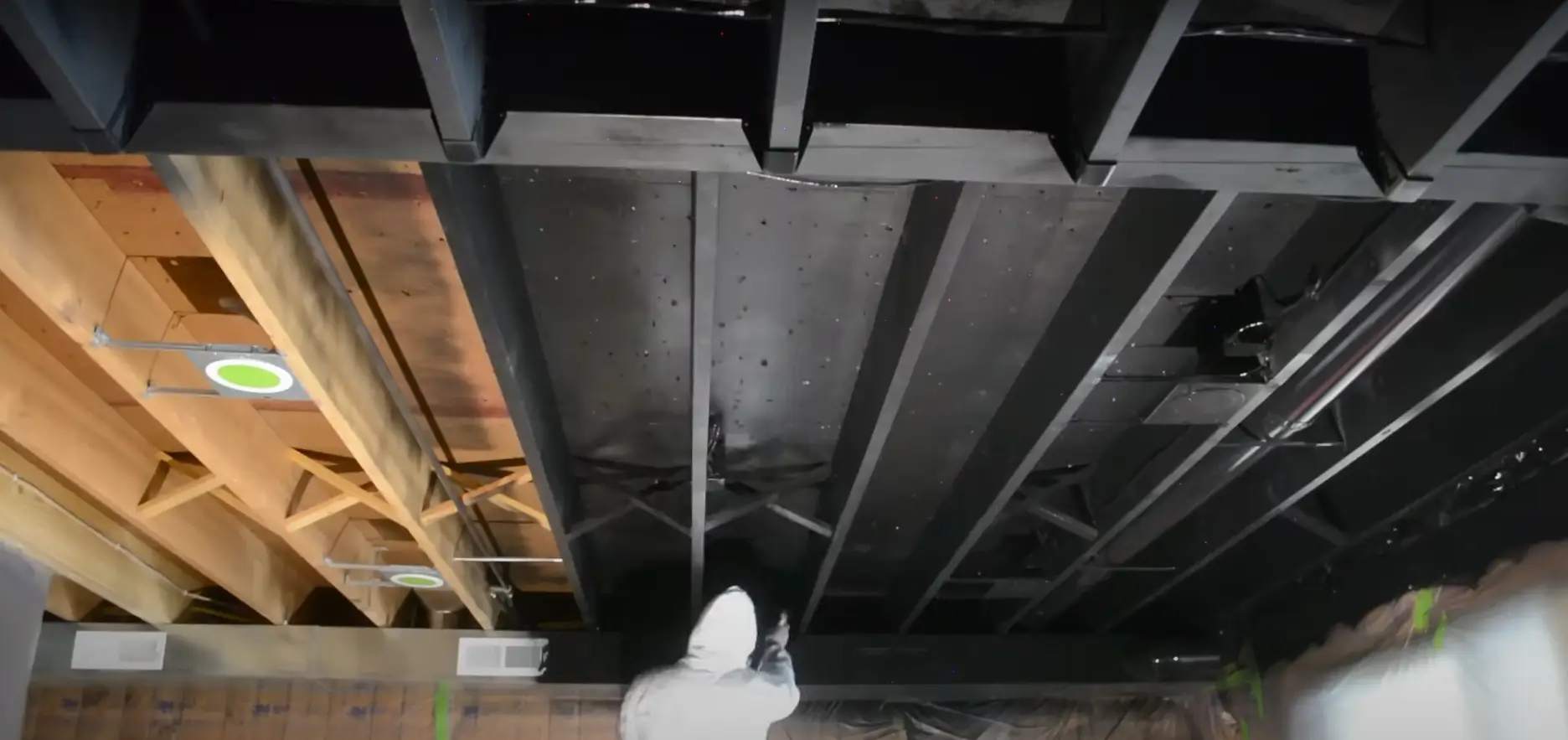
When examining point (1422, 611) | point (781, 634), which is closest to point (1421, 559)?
point (1422, 611)

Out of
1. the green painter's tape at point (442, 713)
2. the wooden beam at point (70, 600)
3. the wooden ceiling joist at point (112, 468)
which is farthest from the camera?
the green painter's tape at point (442, 713)

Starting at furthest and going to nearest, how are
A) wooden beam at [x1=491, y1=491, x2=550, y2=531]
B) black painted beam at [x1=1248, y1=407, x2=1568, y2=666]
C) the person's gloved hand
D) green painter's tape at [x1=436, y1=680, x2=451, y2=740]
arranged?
green painter's tape at [x1=436, y1=680, x2=451, y2=740]
the person's gloved hand
wooden beam at [x1=491, y1=491, x2=550, y2=531]
black painted beam at [x1=1248, y1=407, x2=1568, y2=666]

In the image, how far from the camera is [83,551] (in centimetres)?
230

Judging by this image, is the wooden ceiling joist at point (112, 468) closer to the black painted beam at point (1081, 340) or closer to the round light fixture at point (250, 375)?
the round light fixture at point (250, 375)

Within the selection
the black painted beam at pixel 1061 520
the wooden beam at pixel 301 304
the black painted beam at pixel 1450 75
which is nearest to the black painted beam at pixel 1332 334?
the black painted beam at pixel 1061 520

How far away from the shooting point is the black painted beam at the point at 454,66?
0.90 metres

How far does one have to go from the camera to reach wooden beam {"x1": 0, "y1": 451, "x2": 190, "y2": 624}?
6.79ft

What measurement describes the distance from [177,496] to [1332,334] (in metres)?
2.06

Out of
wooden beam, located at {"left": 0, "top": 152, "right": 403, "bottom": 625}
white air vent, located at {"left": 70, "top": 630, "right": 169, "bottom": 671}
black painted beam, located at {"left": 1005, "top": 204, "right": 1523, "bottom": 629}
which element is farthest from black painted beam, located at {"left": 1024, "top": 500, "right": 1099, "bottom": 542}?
white air vent, located at {"left": 70, "top": 630, "right": 169, "bottom": 671}

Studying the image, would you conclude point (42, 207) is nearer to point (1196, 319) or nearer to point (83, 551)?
point (83, 551)

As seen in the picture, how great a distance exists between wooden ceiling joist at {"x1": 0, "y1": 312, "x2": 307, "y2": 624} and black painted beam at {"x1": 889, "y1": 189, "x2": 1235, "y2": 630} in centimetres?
137

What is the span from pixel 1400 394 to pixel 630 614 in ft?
6.25

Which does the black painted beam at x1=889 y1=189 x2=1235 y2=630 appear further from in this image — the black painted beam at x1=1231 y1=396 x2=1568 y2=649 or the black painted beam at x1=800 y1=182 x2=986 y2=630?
the black painted beam at x1=1231 y1=396 x2=1568 y2=649

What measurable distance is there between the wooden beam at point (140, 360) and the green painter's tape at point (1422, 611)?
2.36 meters
